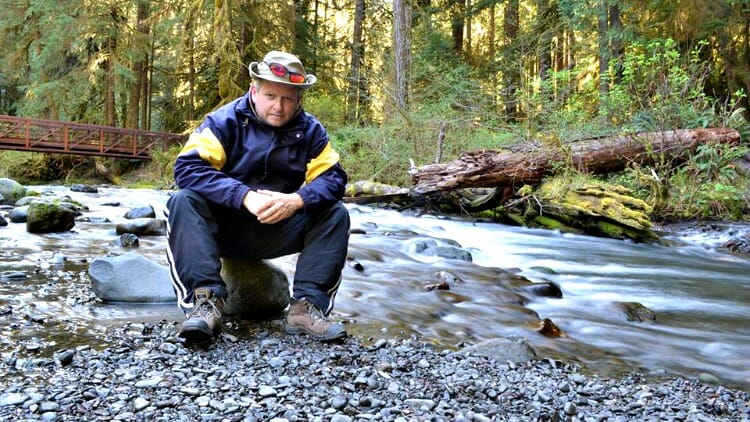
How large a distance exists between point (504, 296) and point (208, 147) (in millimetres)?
2891

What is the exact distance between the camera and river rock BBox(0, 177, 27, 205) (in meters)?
9.35

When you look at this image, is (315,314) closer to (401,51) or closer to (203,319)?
(203,319)

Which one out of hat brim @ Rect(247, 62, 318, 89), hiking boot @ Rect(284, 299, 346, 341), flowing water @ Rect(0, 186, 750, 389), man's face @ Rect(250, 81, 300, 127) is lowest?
flowing water @ Rect(0, 186, 750, 389)

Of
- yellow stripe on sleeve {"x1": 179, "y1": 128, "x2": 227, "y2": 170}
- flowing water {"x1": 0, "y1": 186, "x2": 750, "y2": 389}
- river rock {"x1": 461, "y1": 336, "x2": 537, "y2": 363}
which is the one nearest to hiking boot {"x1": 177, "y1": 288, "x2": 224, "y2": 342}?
flowing water {"x1": 0, "y1": 186, "x2": 750, "y2": 389}

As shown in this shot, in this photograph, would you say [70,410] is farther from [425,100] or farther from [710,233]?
[425,100]

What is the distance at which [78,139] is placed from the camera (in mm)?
20234

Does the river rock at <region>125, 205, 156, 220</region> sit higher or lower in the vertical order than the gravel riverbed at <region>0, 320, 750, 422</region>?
higher

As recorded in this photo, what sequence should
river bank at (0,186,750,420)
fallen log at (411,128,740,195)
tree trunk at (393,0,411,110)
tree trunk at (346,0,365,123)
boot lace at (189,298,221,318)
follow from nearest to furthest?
river bank at (0,186,750,420), boot lace at (189,298,221,318), fallen log at (411,128,740,195), tree trunk at (393,0,411,110), tree trunk at (346,0,365,123)

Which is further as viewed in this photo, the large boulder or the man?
the large boulder

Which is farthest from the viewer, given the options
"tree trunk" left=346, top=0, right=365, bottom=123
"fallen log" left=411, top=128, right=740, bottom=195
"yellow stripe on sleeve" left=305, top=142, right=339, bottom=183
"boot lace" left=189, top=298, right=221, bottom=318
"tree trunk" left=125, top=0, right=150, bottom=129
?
"tree trunk" left=125, top=0, right=150, bottom=129

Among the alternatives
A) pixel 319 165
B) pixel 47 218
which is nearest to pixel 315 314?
pixel 319 165

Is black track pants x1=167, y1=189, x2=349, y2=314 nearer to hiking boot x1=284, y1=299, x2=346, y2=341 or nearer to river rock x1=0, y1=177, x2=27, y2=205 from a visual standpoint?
hiking boot x1=284, y1=299, x2=346, y2=341

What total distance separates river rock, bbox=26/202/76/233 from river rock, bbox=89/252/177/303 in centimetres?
305

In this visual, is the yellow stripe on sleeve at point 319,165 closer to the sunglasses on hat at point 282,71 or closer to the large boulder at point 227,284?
the sunglasses on hat at point 282,71
